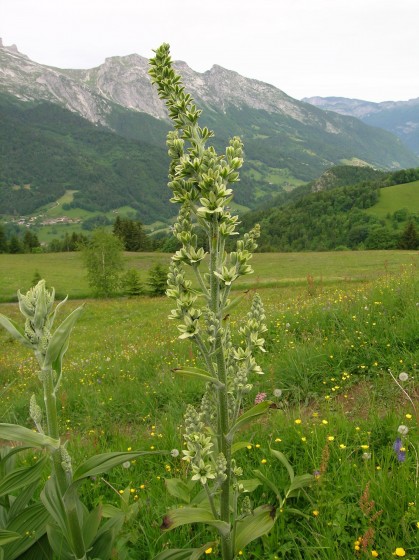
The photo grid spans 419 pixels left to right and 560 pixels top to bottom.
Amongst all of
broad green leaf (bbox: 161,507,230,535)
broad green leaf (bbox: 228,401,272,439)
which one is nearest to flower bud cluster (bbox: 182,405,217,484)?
broad green leaf (bbox: 228,401,272,439)

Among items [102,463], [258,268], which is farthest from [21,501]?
[258,268]

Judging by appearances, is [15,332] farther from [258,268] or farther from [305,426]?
[258,268]

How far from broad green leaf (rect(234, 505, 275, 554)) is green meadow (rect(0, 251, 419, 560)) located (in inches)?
21.4

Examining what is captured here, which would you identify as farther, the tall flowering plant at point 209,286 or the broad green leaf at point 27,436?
the tall flowering plant at point 209,286

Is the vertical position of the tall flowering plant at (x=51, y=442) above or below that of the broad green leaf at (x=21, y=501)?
above

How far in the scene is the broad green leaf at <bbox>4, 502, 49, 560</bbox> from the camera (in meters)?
2.88

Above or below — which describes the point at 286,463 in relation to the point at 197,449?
below

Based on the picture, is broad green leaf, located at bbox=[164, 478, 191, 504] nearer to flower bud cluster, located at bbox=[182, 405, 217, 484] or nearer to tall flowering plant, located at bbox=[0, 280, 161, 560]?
flower bud cluster, located at bbox=[182, 405, 217, 484]

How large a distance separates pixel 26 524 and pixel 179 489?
134 centimetres

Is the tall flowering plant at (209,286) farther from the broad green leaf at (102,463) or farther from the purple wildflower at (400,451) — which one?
the purple wildflower at (400,451)

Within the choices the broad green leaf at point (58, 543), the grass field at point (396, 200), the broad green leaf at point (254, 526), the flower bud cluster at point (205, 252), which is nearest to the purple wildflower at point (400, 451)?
the broad green leaf at point (254, 526)

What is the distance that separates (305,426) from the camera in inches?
197

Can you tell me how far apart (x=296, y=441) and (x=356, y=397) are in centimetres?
202

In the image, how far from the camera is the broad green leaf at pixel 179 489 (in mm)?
3650
